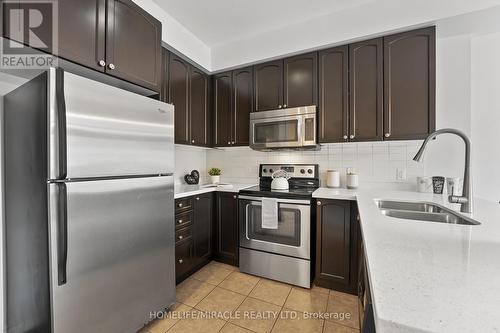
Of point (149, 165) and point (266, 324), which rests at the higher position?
point (149, 165)

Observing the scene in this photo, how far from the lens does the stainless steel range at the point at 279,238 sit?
2057mm

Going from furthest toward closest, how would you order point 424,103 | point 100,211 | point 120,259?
point 424,103 < point 120,259 < point 100,211

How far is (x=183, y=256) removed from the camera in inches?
83.6

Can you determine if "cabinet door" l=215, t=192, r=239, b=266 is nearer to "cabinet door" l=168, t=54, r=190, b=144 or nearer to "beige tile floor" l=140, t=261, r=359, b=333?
"beige tile floor" l=140, t=261, r=359, b=333

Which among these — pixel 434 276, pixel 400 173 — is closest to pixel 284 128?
pixel 400 173

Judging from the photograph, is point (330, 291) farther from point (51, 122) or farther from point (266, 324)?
point (51, 122)

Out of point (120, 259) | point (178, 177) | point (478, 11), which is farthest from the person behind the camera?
point (178, 177)

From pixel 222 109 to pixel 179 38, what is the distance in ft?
2.99

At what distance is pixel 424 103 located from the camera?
1985 millimetres

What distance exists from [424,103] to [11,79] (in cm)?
312

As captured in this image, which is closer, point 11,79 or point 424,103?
point 11,79

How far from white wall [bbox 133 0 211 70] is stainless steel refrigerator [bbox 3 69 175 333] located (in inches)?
45.9

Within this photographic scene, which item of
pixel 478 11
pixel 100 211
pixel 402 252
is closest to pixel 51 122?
pixel 100 211

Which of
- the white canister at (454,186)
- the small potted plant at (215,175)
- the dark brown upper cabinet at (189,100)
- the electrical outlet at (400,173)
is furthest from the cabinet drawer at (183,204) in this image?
the white canister at (454,186)
